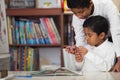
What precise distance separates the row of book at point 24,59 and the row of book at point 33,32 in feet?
0.35

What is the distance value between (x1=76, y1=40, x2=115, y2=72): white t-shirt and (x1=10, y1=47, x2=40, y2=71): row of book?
1.27 meters

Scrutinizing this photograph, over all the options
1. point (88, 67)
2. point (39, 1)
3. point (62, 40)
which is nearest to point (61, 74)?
point (88, 67)

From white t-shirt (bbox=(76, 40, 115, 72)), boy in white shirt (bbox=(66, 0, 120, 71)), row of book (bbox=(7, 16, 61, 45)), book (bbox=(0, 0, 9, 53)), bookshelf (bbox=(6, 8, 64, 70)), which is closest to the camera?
book (bbox=(0, 0, 9, 53))

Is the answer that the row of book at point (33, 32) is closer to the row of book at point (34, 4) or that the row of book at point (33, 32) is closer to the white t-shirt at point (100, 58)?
the row of book at point (34, 4)

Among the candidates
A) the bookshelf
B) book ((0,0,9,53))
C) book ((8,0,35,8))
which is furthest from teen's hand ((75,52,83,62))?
book ((8,0,35,8))

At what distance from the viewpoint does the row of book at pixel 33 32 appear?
3.14m

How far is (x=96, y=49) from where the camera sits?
200 centimetres

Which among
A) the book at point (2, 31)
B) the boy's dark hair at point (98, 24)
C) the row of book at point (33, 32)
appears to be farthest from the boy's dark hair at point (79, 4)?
the row of book at point (33, 32)

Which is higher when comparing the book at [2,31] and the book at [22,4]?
the book at [22,4]

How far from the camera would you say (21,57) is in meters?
3.21

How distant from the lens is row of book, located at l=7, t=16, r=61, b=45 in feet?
10.3

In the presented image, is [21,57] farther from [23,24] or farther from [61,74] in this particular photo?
[61,74]

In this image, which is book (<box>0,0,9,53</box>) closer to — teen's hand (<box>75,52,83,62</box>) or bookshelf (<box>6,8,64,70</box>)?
teen's hand (<box>75,52,83,62</box>)

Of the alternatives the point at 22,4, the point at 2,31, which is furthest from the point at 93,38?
the point at 22,4
